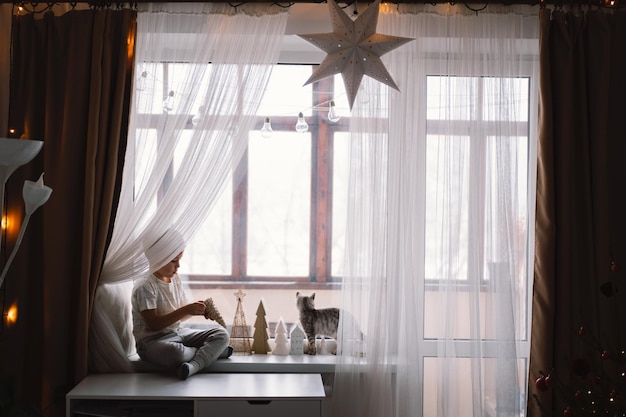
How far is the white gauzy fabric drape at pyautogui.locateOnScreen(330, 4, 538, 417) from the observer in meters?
3.16

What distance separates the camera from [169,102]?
3.22 metres

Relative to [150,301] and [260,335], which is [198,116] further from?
[260,335]

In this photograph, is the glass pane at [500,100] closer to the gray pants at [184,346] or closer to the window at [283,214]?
the window at [283,214]

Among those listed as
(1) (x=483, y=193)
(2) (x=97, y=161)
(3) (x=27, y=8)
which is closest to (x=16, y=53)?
(3) (x=27, y=8)

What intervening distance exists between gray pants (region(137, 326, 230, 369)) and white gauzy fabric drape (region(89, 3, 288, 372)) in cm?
15

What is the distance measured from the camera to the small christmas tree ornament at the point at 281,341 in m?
3.39

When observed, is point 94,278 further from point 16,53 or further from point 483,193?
point 483,193

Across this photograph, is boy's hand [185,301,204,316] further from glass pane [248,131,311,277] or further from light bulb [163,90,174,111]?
light bulb [163,90,174,111]

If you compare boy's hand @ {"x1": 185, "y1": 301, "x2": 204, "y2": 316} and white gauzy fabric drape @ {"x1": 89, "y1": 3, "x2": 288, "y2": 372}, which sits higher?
white gauzy fabric drape @ {"x1": 89, "y1": 3, "x2": 288, "y2": 372}

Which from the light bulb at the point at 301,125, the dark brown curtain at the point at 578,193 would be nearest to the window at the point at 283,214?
the light bulb at the point at 301,125

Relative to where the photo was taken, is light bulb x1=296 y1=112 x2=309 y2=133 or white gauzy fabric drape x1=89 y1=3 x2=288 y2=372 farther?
light bulb x1=296 y1=112 x2=309 y2=133

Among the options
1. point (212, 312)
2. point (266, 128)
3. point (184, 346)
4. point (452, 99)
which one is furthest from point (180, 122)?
point (452, 99)

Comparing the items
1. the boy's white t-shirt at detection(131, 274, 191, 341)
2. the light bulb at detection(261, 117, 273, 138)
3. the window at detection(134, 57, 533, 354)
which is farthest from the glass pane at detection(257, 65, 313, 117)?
the boy's white t-shirt at detection(131, 274, 191, 341)

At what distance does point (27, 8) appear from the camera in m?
3.32
